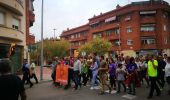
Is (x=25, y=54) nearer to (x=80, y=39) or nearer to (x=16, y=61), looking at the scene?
(x=16, y=61)

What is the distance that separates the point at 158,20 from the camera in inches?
2028

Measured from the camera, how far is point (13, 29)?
76.8 ft

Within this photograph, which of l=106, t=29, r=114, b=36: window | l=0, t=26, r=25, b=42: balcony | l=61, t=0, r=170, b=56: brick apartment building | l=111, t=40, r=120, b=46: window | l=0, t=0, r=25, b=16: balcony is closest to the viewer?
l=0, t=0, r=25, b=16: balcony

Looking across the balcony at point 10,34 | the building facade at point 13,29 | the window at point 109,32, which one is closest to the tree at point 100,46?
the window at point 109,32

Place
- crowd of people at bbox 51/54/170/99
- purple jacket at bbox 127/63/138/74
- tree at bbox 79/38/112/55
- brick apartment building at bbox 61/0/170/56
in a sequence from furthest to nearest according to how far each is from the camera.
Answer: tree at bbox 79/38/112/55 → brick apartment building at bbox 61/0/170/56 → purple jacket at bbox 127/63/138/74 → crowd of people at bbox 51/54/170/99

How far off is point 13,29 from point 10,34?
85 cm

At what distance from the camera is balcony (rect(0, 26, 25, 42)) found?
2151cm

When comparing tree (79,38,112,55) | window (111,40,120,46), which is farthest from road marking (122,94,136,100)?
window (111,40,120,46)

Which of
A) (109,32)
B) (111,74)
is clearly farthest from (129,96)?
(109,32)

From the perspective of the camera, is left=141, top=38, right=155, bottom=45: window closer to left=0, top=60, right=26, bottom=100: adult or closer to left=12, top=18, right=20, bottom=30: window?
left=12, top=18, right=20, bottom=30: window

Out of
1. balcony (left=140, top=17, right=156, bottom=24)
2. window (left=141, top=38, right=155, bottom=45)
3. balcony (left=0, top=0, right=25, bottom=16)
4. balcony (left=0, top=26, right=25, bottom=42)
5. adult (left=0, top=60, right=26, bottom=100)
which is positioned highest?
balcony (left=140, top=17, right=156, bottom=24)

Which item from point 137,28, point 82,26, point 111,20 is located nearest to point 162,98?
point 137,28

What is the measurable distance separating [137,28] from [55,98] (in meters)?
42.5

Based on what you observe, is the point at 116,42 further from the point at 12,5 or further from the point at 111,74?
the point at 111,74
